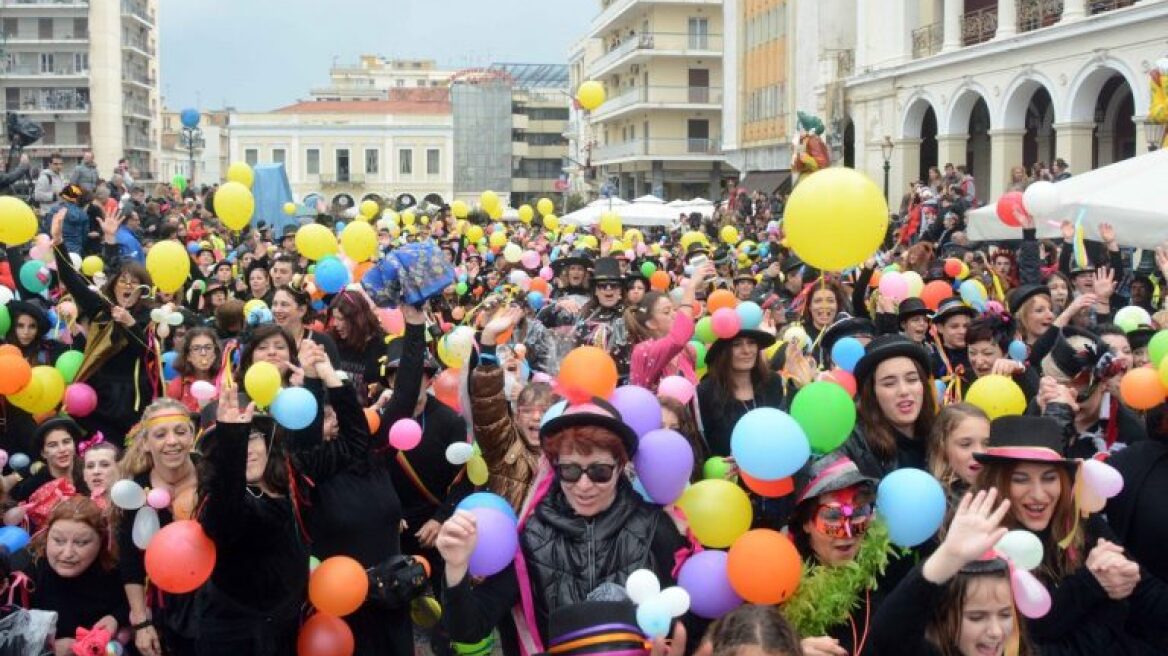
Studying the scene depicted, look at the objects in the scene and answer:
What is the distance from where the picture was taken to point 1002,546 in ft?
10.8

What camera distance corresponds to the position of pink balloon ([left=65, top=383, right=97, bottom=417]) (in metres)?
6.82

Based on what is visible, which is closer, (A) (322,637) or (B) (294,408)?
(B) (294,408)

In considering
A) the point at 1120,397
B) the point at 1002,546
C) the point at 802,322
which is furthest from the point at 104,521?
the point at 802,322

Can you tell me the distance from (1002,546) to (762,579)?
2.24 ft

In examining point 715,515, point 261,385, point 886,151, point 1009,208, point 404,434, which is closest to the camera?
point 715,515

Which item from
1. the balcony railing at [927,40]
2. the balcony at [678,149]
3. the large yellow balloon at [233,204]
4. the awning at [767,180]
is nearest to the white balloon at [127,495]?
the large yellow balloon at [233,204]

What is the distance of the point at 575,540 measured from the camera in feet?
11.4

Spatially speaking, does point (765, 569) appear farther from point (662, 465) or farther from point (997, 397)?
point (997, 397)

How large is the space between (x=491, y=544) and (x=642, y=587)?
492 mm

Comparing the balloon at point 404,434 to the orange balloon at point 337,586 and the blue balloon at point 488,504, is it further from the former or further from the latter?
the blue balloon at point 488,504

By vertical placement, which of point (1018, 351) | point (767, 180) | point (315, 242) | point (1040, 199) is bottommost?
point (1018, 351)

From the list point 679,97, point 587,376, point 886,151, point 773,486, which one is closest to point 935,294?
point 773,486

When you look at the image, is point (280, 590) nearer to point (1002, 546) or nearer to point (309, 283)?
point (1002, 546)

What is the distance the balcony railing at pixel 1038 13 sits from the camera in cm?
2342
